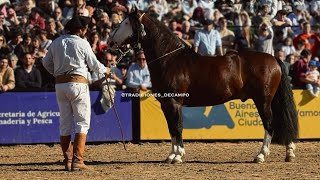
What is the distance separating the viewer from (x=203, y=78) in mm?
13453

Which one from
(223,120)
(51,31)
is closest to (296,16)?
(223,120)

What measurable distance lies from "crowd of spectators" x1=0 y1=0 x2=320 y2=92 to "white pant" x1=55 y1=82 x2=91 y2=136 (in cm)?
541

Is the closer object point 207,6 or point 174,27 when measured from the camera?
point 174,27

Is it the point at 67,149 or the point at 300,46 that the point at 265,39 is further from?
the point at 67,149

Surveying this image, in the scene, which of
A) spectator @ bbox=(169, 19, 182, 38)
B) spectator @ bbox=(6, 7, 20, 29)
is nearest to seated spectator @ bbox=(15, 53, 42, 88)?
spectator @ bbox=(6, 7, 20, 29)

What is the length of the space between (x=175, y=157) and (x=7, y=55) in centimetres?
582

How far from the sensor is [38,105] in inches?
646

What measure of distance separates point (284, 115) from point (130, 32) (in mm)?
3029

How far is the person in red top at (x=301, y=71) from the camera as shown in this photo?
57.8 feet

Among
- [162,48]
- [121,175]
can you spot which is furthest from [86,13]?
[121,175]

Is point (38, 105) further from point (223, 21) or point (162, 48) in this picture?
point (223, 21)

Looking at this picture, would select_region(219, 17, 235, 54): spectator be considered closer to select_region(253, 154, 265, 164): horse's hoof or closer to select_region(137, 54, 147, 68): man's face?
select_region(137, 54, 147, 68): man's face

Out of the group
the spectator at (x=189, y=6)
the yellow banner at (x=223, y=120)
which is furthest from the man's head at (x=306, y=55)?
the spectator at (x=189, y=6)

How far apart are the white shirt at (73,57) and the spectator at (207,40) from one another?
7.67 metres
